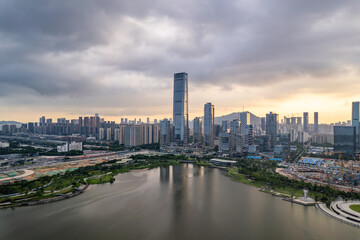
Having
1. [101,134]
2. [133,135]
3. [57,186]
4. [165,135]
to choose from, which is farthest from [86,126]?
[57,186]

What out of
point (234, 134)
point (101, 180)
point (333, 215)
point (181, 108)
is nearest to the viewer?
point (333, 215)

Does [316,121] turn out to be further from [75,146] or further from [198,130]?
[75,146]

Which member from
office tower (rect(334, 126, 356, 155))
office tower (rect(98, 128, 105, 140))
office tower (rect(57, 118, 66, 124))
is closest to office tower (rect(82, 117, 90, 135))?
office tower (rect(98, 128, 105, 140))

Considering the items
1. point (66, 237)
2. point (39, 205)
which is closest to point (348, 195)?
point (66, 237)

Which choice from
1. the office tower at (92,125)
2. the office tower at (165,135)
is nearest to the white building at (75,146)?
the office tower at (165,135)

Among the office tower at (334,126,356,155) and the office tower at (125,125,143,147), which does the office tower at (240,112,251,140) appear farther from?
the office tower at (125,125,143,147)

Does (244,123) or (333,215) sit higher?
(244,123)

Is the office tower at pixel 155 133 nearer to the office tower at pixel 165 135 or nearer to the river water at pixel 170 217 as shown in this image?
the office tower at pixel 165 135
